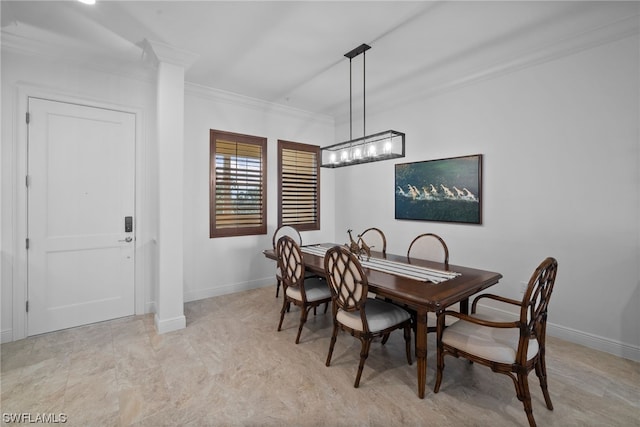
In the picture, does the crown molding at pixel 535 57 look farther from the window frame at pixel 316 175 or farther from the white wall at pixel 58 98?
the white wall at pixel 58 98

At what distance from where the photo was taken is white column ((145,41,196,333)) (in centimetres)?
304

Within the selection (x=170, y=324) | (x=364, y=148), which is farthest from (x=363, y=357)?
(x=170, y=324)

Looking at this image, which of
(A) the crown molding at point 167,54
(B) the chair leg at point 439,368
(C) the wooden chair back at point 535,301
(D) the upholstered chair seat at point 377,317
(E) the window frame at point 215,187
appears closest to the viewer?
(C) the wooden chair back at point 535,301

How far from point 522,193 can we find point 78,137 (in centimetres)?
484

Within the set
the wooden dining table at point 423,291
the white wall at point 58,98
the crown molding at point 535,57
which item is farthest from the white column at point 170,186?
the crown molding at point 535,57

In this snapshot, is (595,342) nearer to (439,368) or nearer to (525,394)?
(525,394)

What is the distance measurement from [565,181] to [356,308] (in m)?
2.48

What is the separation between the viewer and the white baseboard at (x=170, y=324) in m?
3.03

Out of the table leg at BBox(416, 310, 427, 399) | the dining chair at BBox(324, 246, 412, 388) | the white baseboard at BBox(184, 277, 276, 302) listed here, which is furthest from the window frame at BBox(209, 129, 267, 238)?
the table leg at BBox(416, 310, 427, 399)

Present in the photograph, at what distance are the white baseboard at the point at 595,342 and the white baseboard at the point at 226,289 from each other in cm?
362

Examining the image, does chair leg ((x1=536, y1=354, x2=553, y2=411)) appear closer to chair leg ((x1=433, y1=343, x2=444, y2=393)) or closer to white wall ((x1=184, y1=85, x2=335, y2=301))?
chair leg ((x1=433, y1=343, x2=444, y2=393))

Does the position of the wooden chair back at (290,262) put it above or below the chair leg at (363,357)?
above

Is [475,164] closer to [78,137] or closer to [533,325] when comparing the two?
[533,325]

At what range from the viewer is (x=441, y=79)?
3697 millimetres
